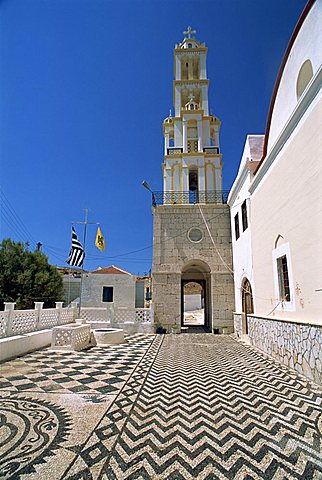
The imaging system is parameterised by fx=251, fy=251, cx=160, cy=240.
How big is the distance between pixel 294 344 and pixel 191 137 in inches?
497

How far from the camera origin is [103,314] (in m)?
11.2

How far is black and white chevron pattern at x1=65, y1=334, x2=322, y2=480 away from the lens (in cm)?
205

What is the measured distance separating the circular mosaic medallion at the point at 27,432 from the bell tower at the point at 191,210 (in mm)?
8175

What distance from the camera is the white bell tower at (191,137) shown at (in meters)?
13.3

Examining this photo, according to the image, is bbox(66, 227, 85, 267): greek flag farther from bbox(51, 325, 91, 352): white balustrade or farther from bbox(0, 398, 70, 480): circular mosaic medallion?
bbox(0, 398, 70, 480): circular mosaic medallion

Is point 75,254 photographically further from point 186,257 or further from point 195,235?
point 195,235

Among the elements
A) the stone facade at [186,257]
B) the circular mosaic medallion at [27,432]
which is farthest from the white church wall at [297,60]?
the circular mosaic medallion at [27,432]

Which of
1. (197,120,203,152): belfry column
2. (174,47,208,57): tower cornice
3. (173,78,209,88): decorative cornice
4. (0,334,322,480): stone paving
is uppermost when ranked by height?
(174,47,208,57): tower cornice

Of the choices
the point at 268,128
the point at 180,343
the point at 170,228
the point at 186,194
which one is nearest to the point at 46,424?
the point at 180,343

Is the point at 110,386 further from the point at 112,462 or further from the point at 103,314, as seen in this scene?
the point at 103,314

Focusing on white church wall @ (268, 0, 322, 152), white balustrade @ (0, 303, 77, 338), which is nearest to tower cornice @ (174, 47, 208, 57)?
white church wall @ (268, 0, 322, 152)

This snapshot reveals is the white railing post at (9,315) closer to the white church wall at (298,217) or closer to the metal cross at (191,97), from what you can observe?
the white church wall at (298,217)

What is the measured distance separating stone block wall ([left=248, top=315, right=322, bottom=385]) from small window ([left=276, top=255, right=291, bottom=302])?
635mm

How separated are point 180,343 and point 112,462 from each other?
22.4ft
